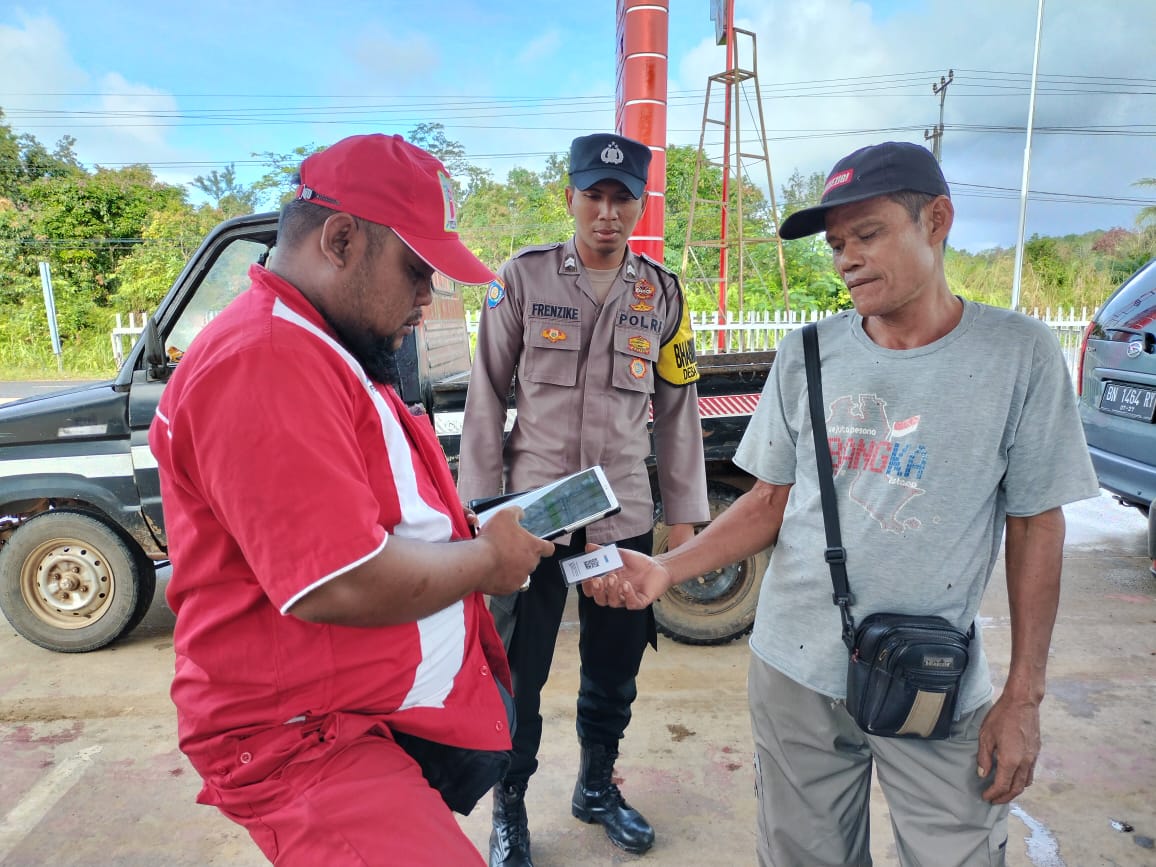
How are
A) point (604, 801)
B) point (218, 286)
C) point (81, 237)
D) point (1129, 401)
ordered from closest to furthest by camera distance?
point (604, 801) → point (218, 286) → point (1129, 401) → point (81, 237)

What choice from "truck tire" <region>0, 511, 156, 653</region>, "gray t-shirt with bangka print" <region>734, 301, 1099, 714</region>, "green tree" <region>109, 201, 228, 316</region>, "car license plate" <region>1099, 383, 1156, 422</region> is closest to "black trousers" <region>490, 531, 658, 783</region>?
"gray t-shirt with bangka print" <region>734, 301, 1099, 714</region>

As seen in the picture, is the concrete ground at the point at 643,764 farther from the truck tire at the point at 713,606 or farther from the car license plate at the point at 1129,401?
the car license plate at the point at 1129,401

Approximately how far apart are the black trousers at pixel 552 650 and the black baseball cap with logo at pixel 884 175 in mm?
1212

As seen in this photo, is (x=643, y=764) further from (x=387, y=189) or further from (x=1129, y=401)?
(x=1129, y=401)

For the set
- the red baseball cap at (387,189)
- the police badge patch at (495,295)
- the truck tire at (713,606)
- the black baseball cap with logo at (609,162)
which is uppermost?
the black baseball cap with logo at (609,162)

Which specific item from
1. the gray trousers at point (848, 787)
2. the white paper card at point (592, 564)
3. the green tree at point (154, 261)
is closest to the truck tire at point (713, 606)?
the white paper card at point (592, 564)

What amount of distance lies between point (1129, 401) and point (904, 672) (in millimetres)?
3966

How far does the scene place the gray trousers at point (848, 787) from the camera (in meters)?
1.47

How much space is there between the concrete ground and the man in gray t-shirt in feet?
3.62

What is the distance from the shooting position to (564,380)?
245 centimetres

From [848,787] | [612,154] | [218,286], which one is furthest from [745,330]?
[848,787]

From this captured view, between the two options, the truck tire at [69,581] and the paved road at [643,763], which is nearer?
the paved road at [643,763]

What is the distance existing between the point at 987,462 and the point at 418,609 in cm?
109

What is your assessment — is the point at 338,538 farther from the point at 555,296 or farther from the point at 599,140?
the point at 599,140
